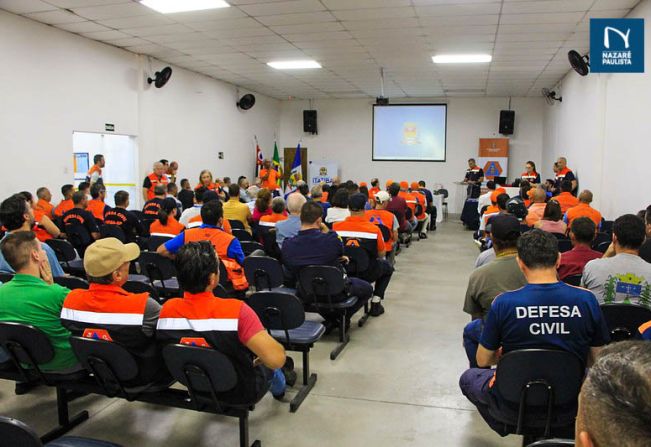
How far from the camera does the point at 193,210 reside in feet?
21.8

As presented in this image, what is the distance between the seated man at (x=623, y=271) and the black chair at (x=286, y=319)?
5.81 ft

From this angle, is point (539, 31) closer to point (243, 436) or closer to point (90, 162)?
point (243, 436)

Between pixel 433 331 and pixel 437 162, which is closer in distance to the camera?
pixel 433 331

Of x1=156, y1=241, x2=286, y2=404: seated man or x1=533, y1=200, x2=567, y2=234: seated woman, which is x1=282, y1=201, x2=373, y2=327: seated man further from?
x1=533, y1=200, x2=567, y2=234: seated woman

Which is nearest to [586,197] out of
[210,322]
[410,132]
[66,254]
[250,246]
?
[250,246]

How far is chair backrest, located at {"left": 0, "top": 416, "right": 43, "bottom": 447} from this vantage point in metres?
1.48

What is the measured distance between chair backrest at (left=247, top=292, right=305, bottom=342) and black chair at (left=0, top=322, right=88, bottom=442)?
103 cm

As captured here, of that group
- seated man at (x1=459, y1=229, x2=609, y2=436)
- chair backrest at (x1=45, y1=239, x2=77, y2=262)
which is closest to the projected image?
chair backrest at (x1=45, y1=239, x2=77, y2=262)

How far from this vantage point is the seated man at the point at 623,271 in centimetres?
295

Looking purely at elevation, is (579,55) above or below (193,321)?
above

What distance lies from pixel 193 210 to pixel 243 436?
4.39 metres

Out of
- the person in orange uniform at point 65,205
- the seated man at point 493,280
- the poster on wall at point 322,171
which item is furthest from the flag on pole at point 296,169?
the seated man at point 493,280

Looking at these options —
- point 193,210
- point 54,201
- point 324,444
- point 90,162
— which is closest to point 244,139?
point 90,162

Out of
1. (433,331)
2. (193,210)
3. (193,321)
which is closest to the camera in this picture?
(193,321)
